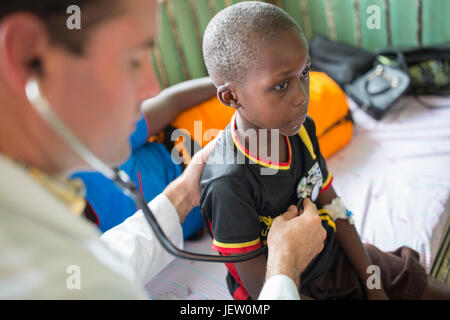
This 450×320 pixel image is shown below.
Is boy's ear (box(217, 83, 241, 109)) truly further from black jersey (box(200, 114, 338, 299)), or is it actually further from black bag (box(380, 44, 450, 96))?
black bag (box(380, 44, 450, 96))

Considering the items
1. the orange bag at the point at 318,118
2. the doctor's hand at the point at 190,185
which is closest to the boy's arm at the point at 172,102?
→ the orange bag at the point at 318,118

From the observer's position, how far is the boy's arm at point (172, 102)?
1560mm

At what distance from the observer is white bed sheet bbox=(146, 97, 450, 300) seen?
132 centimetres

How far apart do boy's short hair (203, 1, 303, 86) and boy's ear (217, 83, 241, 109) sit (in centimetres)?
3

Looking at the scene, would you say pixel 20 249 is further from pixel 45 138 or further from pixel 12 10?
→ pixel 12 10

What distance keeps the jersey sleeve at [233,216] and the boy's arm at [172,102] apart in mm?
736

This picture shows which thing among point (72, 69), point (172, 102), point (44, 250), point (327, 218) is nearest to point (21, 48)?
point (72, 69)

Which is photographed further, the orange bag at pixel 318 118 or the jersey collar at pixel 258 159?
the orange bag at pixel 318 118

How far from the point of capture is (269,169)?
3.16ft

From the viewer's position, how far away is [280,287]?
29.3 inches

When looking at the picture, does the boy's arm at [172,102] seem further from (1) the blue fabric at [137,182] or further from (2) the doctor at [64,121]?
(2) the doctor at [64,121]

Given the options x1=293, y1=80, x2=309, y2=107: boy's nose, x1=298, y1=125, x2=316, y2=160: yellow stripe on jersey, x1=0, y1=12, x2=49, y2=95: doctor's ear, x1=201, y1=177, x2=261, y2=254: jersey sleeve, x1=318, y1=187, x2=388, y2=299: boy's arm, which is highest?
x1=0, y1=12, x2=49, y2=95: doctor's ear

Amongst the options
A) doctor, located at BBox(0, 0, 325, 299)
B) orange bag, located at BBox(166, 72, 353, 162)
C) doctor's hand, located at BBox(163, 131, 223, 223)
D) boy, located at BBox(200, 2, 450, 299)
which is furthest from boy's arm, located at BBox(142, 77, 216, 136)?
doctor, located at BBox(0, 0, 325, 299)

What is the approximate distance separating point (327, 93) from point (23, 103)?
1649mm
